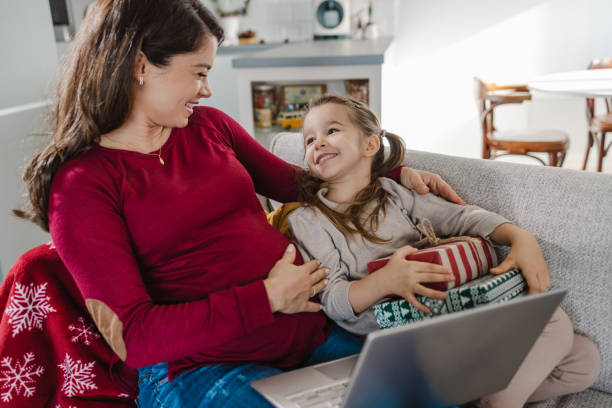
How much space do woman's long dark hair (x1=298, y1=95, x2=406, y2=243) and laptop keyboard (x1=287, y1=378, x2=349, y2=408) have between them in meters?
0.39

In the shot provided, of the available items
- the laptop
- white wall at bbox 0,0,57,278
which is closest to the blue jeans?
the laptop

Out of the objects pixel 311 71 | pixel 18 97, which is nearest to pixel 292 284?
pixel 18 97

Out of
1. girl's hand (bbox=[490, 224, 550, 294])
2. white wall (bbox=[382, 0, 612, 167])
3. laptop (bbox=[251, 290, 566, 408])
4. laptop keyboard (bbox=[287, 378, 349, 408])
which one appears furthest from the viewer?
white wall (bbox=[382, 0, 612, 167])

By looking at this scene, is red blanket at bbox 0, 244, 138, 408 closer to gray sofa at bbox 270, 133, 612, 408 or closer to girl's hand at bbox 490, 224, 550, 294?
girl's hand at bbox 490, 224, 550, 294

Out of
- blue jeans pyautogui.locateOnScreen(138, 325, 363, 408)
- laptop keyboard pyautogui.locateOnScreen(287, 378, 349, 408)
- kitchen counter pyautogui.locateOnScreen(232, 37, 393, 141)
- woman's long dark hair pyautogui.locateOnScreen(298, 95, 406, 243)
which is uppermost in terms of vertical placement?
kitchen counter pyautogui.locateOnScreen(232, 37, 393, 141)

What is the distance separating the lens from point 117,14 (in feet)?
3.09

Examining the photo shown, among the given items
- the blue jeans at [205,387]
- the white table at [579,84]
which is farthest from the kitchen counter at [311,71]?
the blue jeans at [205,387]

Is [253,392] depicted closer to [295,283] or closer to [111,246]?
[295,283]

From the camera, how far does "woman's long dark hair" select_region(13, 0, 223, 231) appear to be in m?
0.95

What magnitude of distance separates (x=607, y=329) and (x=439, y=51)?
364 cm

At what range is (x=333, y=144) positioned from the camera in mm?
1217

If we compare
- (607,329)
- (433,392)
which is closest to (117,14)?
(433,392)

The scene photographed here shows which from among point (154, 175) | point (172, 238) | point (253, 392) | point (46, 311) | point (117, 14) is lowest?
point (253, 392)

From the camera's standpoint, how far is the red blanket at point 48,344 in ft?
3.24
